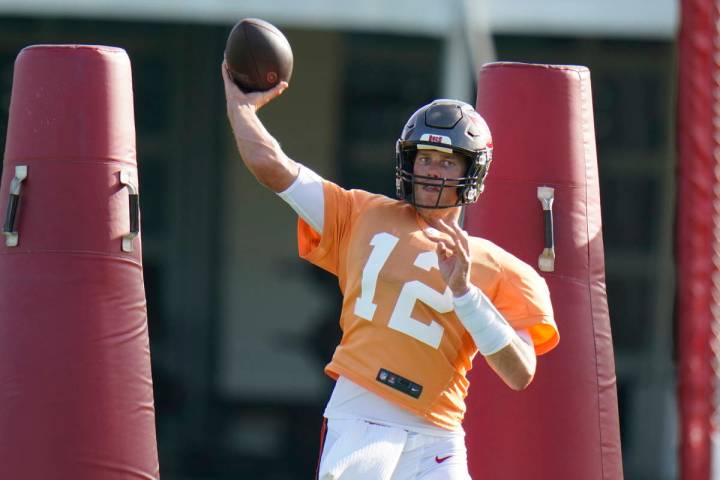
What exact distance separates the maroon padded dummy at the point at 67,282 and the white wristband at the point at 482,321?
1322 millimetres

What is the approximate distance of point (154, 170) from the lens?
34.8 ft

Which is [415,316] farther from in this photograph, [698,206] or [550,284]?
[698,206]

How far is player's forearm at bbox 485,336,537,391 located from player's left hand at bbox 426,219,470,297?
0.21 meters

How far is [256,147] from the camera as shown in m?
3.94

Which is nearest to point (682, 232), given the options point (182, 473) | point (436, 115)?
point (436, 115)

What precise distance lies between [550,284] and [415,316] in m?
1.08

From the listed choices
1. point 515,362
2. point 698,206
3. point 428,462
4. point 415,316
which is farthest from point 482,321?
point 698,206

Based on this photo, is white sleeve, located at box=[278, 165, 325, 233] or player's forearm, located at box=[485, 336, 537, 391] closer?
player's forearm, located at box=[485, 336, 537, 391]

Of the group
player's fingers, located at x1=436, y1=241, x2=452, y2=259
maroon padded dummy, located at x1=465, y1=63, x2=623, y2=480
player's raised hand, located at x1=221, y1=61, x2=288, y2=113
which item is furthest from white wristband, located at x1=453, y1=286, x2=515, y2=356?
maroon padded dummy, located at x1=465, y1=63, x2=623, y2=480

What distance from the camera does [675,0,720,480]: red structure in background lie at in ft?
23.4

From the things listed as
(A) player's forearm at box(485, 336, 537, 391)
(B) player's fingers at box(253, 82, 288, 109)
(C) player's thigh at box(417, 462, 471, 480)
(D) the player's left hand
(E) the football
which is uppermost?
(E) the football

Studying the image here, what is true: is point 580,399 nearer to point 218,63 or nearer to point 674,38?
point 674,38

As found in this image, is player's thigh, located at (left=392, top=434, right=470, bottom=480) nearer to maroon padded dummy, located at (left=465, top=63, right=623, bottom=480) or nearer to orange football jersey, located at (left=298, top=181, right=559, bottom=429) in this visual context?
orange football jersey, located at (left=298, top=181, right=559, bottom=429)

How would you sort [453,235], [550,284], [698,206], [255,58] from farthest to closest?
[698,206]
[550,284]
[255,58]
[453,235]
